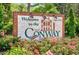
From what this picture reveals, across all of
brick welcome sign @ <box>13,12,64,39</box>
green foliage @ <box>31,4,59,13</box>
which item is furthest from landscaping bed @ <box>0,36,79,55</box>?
green foliage @ <box>31,4,59,13</box>

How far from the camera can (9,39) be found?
6.07 metres

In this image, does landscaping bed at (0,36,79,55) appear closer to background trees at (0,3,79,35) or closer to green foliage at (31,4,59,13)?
background trees at (0,3,79,35)

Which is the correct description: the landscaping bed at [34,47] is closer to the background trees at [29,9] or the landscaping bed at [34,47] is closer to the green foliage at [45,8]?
the background trees at [29,9]

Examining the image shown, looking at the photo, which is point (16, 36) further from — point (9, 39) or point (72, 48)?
point (72, 48)

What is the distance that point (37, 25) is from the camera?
6.09 meters

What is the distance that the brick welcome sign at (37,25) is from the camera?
6.07m

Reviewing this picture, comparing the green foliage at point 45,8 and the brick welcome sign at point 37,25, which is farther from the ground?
the green foliage at point 45,8

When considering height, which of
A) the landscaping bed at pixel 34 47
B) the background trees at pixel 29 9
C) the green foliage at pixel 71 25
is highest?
the background trees at pixel 29 9

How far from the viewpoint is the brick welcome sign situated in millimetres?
6074

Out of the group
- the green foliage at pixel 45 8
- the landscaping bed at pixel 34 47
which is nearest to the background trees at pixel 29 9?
the green foliage at pixel 45 8
